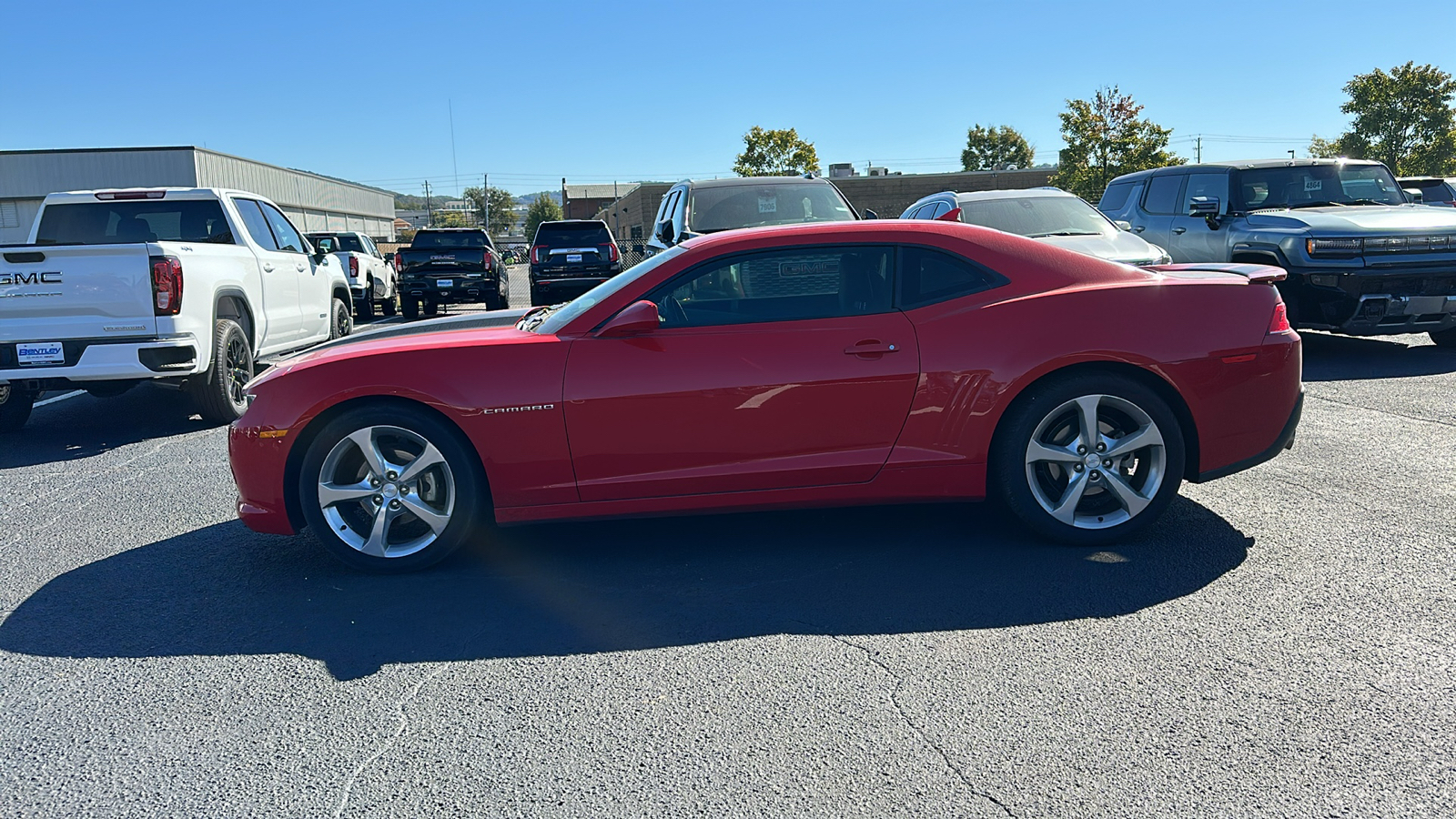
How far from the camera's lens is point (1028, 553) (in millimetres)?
4512

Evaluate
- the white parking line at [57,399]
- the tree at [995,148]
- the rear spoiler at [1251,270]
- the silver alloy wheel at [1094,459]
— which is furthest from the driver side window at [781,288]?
the tree at [995,148]

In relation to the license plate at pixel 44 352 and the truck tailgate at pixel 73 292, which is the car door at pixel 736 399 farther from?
the license plate at pixel 44 352

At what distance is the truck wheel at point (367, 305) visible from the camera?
20.7m

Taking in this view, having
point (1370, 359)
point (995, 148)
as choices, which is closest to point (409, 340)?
point (1370, 359)

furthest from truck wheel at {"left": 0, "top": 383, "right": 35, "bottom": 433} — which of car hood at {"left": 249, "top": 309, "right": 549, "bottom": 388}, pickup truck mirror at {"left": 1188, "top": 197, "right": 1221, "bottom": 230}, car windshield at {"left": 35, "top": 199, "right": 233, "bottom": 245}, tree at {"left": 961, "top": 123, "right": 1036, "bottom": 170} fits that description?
tree at {"left": 961, "top": 123, "right": 1036, "bottom": 170}

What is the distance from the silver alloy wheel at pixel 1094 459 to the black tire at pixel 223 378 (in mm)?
6242

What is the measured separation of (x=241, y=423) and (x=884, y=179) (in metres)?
45.0

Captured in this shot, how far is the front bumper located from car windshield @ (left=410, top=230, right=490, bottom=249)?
43.2 feet

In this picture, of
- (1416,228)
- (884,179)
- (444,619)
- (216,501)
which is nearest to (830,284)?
(444,619)

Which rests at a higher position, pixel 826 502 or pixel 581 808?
pixel 826 502

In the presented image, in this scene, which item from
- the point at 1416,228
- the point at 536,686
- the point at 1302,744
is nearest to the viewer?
the point at 1302,744

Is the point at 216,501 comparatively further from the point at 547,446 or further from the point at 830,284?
the point at 830,284

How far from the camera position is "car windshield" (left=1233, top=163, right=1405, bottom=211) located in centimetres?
1084

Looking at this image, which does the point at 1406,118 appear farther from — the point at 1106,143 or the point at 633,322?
the point at 633,322
